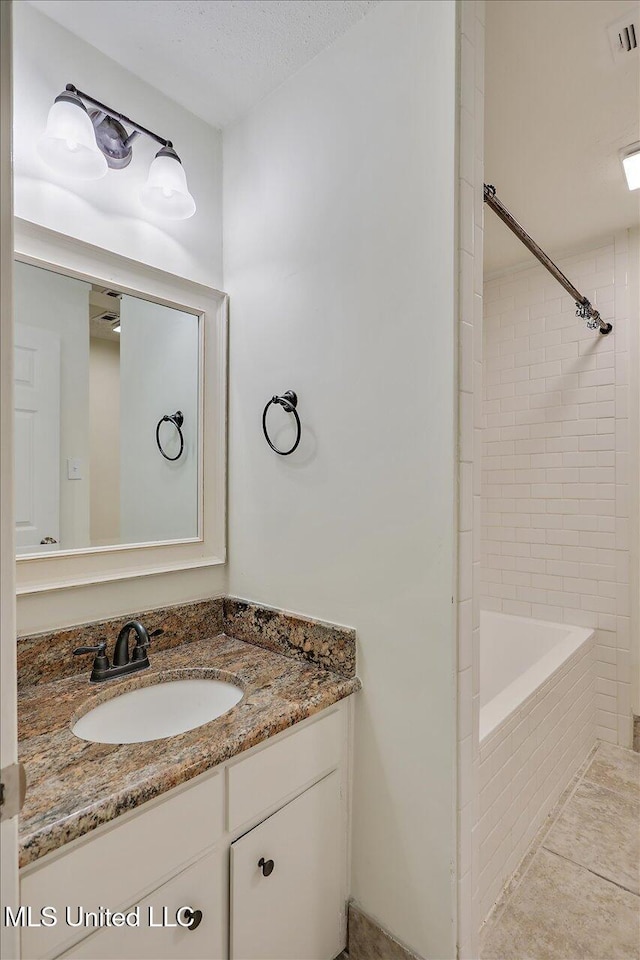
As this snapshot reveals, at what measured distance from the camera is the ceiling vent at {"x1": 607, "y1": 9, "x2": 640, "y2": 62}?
130 cm

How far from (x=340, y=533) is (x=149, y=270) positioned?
103cm

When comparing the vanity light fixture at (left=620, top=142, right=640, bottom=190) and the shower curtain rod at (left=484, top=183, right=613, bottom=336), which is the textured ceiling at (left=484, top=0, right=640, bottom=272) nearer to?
the vanity light fixture at (left=620, top=142, right=640, bottom=190)

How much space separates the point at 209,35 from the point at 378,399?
1.16 m

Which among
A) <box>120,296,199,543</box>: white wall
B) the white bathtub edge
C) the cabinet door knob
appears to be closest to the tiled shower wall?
the white bathtub edge

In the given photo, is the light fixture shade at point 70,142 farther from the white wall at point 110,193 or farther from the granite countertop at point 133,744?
the granite countertop at point 133,744

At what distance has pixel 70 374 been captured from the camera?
4.59ft

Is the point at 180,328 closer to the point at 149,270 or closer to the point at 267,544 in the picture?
the point at 149,270

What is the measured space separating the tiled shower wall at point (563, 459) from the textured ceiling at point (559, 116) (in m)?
0.36

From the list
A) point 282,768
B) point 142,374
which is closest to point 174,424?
point 142,374

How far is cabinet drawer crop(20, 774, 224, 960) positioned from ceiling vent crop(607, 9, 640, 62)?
2.15 metres

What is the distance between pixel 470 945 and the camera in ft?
3.93

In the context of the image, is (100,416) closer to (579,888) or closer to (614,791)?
(579,888)

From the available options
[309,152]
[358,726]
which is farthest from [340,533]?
[309,152]

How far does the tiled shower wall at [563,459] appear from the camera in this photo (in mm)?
2387
